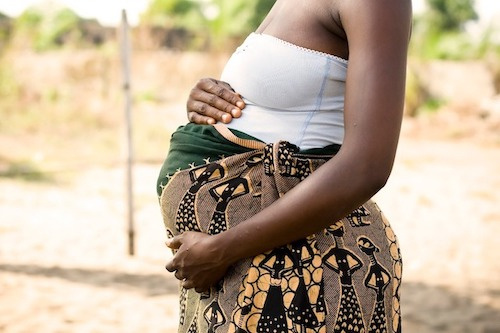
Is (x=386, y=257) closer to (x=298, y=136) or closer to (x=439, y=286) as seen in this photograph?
(x=298, y=136)

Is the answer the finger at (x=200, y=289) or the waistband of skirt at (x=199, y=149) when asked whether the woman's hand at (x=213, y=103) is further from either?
the finger at (x=200, y=289)

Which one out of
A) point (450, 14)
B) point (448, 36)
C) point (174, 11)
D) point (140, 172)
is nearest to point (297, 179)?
point (140, 172)

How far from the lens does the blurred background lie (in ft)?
16.5

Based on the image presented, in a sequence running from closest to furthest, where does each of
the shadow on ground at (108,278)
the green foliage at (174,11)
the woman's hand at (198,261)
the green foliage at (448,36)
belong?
the woman's hand at (198,261) < the shadow on ground at (108,278) < the green foliage at (448,36) < the green foliage at (174,11)

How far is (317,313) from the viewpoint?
4.24 ft

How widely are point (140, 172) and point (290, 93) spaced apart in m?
9.32

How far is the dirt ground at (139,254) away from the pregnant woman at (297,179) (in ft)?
10.7

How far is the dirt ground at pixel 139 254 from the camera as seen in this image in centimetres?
470

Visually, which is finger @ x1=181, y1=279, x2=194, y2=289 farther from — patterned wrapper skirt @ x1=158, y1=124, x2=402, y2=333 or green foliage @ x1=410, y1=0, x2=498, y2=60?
green foliage @ x1=410, y1=0, x2=498, y2=60

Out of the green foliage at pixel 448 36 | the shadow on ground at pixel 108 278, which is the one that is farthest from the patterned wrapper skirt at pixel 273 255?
the green foliage at pixel 448 36

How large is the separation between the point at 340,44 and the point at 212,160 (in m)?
0.34

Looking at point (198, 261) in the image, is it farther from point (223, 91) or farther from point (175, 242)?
point (223, 91)

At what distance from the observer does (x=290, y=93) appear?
51.6 inches

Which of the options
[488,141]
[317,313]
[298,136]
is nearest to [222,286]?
[317,313]
